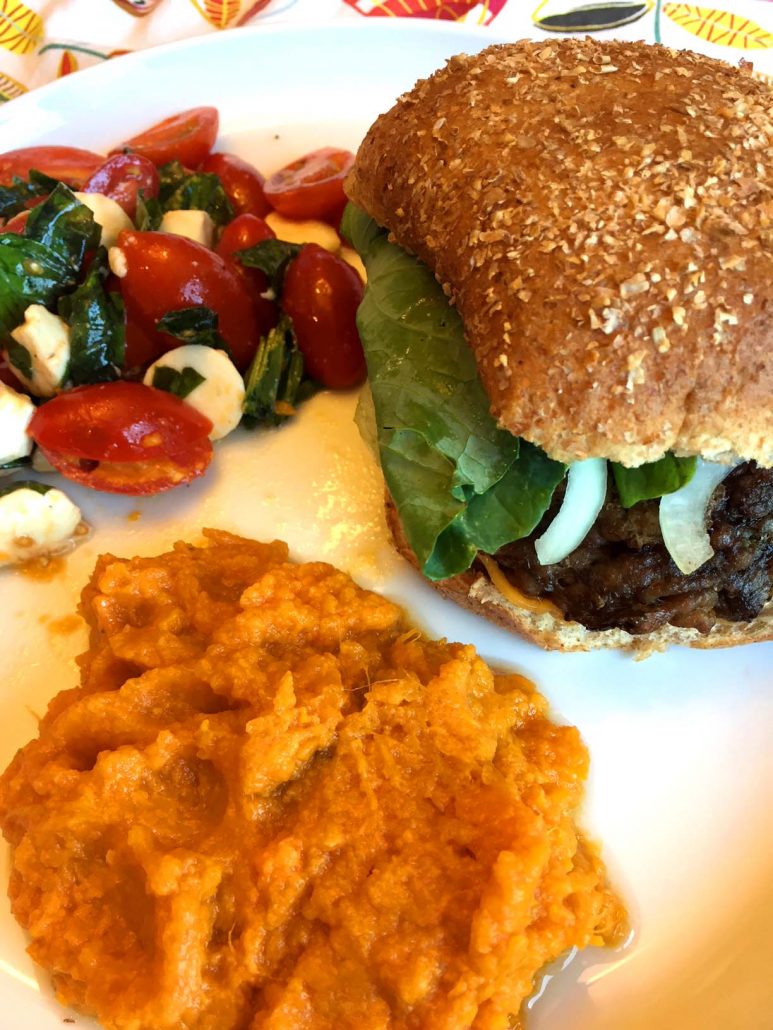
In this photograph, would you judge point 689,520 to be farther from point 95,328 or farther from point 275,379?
point 95,328

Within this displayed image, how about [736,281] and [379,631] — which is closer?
[736,281]

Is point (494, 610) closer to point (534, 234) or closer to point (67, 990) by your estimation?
point (534, 234)

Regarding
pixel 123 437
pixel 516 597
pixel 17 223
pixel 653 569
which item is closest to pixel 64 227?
pixel 17 223

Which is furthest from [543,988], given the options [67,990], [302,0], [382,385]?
[302,0]

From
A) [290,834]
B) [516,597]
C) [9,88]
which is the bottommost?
[290,834]

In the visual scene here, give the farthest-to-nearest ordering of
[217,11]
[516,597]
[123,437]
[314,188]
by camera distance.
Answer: [217,11], [314,188], [123,437], [516,597]

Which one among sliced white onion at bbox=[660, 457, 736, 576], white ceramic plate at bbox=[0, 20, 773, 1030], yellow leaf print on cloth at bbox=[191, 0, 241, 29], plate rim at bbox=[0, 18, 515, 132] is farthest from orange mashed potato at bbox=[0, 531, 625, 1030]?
yellow leaf print on cloth at bbox=[191, 0, 241, 29]

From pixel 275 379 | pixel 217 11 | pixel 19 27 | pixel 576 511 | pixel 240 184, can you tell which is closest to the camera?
pixel 576 511

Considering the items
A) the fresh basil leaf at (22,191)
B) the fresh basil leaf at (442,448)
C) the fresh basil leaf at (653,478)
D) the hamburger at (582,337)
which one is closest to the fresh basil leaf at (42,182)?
the fresh basil leaf at (22,191)
